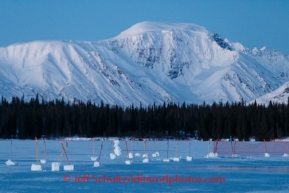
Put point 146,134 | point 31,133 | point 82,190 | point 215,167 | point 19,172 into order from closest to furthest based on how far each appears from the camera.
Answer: point 82,190
point 19,172
point 215,167
point 31,133
point 146,134

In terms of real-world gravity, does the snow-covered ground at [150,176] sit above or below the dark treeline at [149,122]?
Answer: below

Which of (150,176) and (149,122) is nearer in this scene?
(150,176)

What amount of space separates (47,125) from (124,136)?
18717mm

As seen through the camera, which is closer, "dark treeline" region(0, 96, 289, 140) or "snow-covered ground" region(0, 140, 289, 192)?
"snow-covered ground" region(0, 140, 289, 192)

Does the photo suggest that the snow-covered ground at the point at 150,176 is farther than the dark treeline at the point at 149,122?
No

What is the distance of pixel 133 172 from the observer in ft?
173

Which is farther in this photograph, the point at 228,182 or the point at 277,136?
the point at 277,136

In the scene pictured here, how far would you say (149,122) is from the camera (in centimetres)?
17875

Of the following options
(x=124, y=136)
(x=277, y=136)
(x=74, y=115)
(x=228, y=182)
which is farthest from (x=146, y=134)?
(x=228, y=182)

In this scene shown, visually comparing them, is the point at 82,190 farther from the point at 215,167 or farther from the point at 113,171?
the point at 215,167

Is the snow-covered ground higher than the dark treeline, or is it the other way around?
the dark treeline

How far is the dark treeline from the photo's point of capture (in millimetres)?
147375

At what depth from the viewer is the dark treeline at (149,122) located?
147375 mm

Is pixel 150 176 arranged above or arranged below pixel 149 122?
below
